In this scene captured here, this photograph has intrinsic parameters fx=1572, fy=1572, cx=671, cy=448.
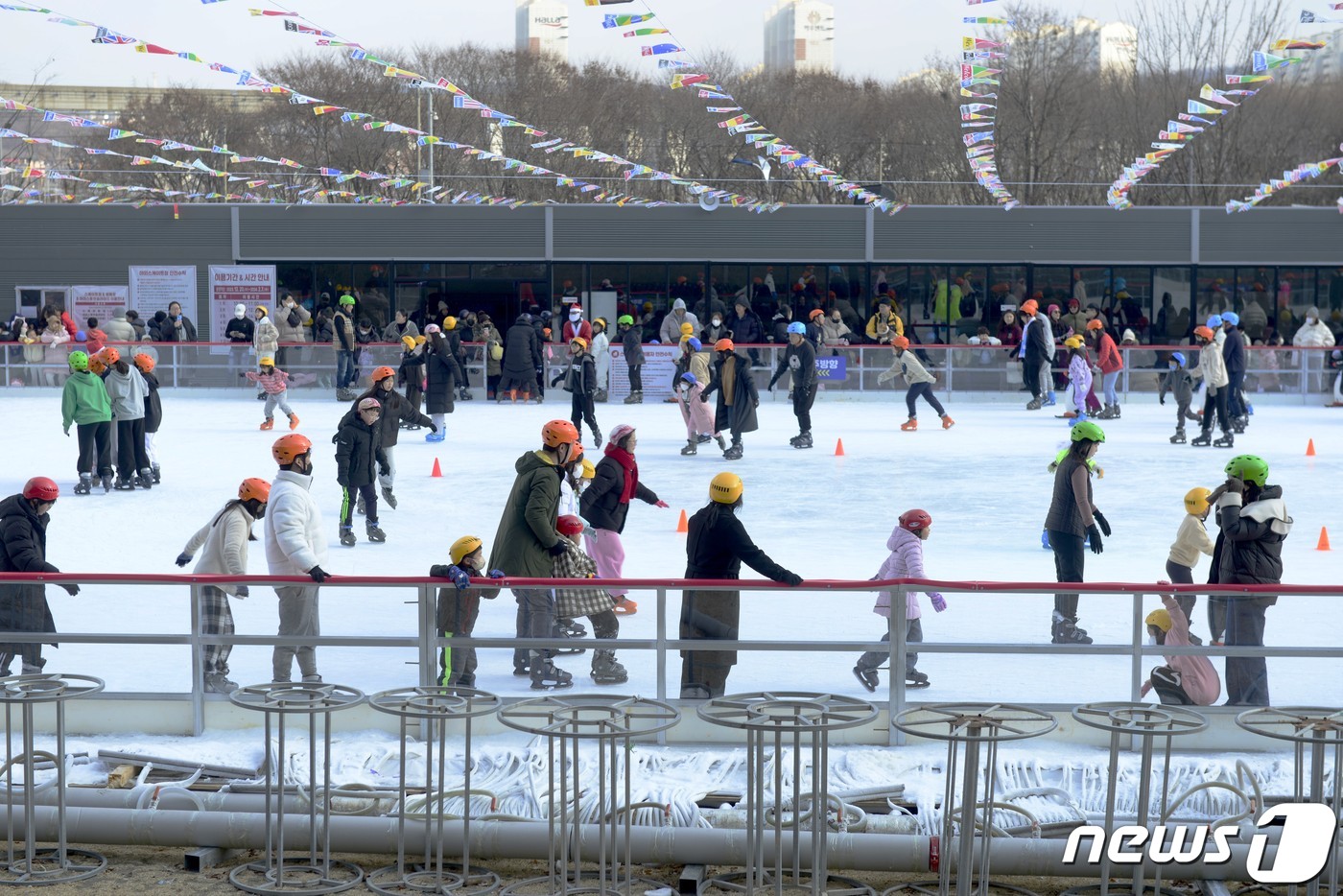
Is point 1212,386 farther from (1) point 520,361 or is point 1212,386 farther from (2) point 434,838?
(2) point 434,838

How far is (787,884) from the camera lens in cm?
560

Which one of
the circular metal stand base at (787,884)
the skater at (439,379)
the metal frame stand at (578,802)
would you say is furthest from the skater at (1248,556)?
the skater at (439,379)

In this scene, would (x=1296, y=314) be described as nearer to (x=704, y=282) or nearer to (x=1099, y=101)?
(x=704, y=282)

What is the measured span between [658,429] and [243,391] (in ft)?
23.7

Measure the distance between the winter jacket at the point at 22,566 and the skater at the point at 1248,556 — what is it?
16.5ft

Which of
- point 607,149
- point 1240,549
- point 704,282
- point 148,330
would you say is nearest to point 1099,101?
point 607,149

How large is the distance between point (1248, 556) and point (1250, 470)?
1.48 ft

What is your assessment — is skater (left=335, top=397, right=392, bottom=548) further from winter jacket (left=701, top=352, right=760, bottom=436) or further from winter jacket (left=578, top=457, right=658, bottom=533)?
winter jacket (left=701, top=352, right=760, bottom=436)

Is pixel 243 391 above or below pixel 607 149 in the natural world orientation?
below

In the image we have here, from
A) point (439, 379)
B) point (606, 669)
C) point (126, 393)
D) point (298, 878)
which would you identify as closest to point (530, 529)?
point (606, 669)

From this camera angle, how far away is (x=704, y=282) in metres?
28.5

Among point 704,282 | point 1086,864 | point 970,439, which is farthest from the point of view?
point 704,282

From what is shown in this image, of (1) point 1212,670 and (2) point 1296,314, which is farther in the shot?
(2) point 1296,314

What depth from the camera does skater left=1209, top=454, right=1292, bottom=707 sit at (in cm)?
655
